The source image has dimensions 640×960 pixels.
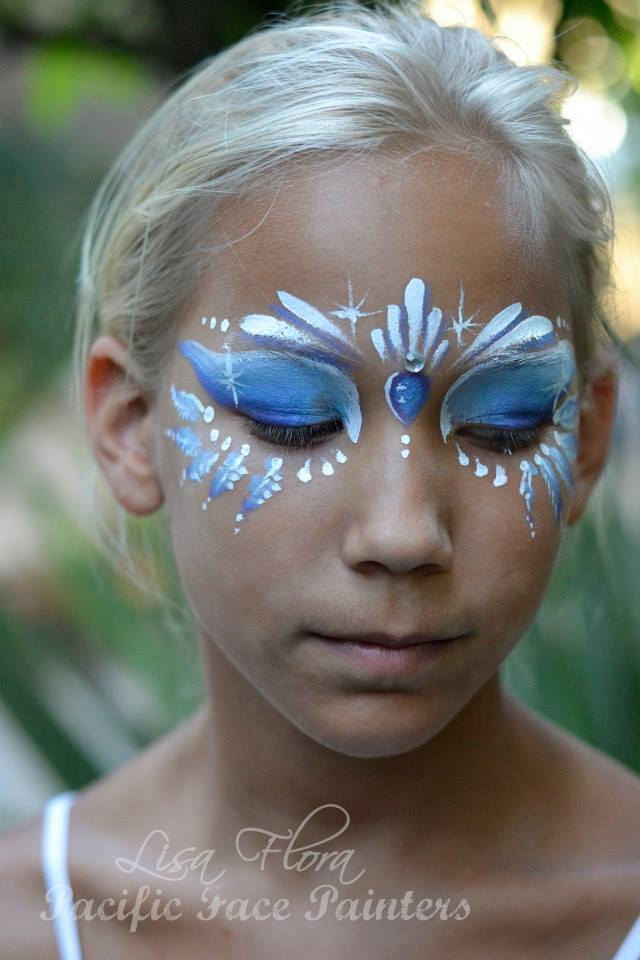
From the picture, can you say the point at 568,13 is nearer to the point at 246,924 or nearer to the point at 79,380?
the point at 79,380

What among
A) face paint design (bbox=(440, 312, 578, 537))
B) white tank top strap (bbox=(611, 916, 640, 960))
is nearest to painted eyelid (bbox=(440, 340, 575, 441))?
face paint design (bbox=(440, 312, 578, 537))

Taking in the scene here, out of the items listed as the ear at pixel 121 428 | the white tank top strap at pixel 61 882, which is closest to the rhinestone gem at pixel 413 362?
the ear at pixel 121 428

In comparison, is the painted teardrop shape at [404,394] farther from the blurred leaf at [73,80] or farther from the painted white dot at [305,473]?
the blurred leaf at [73,80]

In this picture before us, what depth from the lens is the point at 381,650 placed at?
1.31 meters

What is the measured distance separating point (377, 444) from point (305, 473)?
0.09 meters

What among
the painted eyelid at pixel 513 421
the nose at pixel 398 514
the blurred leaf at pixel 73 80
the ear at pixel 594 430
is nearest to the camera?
the nose at pixel 398 514

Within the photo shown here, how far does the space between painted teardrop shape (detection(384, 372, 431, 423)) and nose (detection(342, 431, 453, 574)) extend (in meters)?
0.03

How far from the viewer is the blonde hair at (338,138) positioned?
1396 millimetres

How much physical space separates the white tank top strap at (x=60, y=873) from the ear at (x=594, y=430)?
87cm

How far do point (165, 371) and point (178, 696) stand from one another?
0.84m

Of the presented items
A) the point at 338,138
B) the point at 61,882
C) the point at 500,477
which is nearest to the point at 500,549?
the point at 500,477

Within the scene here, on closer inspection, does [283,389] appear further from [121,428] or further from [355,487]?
[121,428]

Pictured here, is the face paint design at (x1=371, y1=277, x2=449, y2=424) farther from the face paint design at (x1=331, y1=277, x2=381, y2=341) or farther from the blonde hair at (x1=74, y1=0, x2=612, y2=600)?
the blonde hair at (x1=74, y1=0, x2=612, y2=600)

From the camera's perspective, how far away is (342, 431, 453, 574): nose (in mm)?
1255
